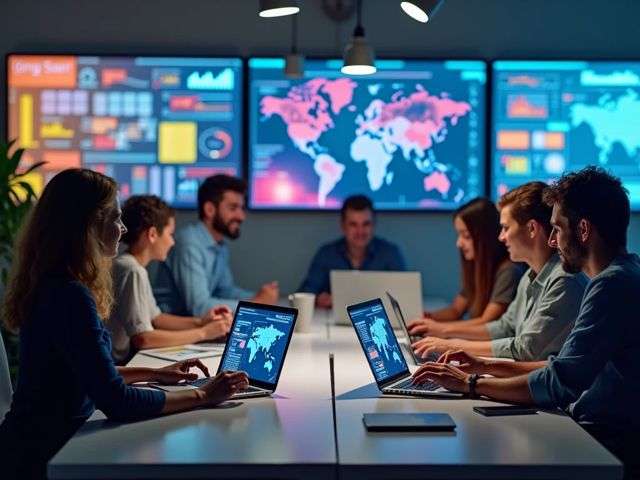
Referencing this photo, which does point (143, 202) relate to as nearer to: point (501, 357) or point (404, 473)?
point (501, 357)

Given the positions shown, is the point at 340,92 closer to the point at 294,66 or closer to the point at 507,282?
the point at 294,66

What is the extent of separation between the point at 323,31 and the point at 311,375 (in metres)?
3.13

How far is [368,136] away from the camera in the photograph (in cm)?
569

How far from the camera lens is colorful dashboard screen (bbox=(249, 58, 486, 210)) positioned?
566 cm

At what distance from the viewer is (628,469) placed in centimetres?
238

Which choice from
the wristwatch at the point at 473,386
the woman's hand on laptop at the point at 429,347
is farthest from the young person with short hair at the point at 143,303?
the wristwatch at the point at 473,386

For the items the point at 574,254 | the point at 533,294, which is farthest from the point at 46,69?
the point at 574,254

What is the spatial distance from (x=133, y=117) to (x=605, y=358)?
3900 mm

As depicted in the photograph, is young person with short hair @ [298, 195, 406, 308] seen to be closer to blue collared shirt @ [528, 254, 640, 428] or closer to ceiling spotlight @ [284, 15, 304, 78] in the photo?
ceiling spotlight @ [284, 15, 304, 78]

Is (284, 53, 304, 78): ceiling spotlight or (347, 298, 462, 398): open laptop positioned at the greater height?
(284, 53, 304, 78): ceiling spotlight

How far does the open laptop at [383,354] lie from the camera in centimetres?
272

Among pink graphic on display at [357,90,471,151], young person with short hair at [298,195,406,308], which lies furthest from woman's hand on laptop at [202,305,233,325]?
pink graphic on display at [357,90,471,151]

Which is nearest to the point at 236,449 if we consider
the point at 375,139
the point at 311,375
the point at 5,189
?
the point at 311,375

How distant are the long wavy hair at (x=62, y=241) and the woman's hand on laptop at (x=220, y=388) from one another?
0.37 m
